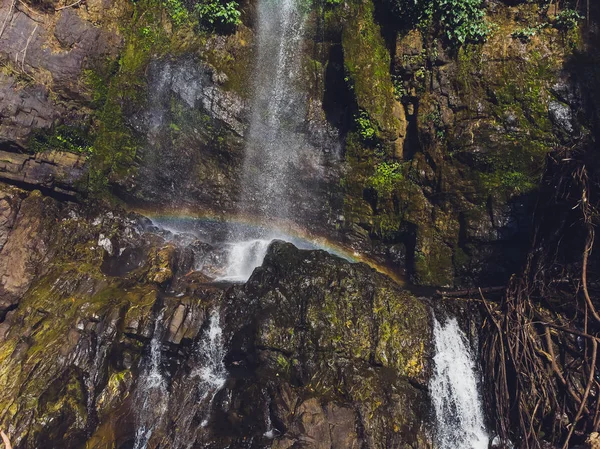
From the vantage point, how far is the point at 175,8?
46.5ft

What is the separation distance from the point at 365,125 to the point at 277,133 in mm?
3052

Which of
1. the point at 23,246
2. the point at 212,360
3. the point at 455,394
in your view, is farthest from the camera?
the point at 23,246

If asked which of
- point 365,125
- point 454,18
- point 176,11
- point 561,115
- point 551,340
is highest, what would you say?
point 454,18

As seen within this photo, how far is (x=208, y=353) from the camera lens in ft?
30.5

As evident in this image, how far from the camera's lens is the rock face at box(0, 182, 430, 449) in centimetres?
807

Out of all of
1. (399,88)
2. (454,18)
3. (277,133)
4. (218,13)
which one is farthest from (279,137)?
(454,18)

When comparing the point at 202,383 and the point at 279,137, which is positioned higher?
the point at 279,137

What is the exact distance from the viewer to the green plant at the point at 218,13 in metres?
13.2

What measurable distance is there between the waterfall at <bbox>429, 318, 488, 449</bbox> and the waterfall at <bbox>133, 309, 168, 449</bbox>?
5.72 m

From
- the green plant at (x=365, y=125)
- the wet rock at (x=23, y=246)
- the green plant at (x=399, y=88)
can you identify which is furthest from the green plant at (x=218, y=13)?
the wet rock at (x=23, y=246)

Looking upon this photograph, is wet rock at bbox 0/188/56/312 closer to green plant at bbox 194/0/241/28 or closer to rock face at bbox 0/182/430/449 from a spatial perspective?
rock face at bbox 0/182/430/449

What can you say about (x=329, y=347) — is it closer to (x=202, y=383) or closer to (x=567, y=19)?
(x=202, y=383)

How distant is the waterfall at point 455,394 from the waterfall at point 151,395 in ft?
18.8

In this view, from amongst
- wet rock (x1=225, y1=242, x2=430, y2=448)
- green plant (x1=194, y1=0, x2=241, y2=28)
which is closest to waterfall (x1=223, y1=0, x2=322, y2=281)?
green plant (x1=194, y1=0, x2=241, y2=28)
